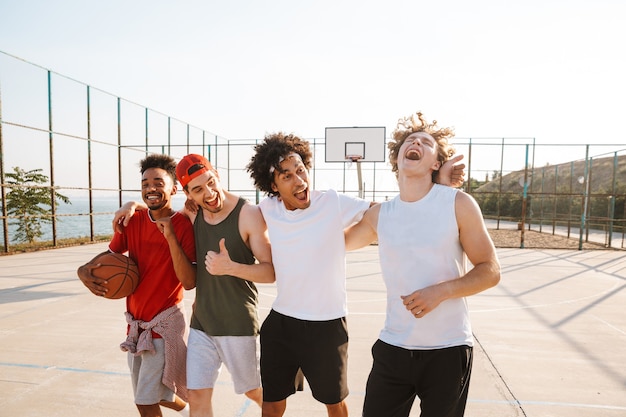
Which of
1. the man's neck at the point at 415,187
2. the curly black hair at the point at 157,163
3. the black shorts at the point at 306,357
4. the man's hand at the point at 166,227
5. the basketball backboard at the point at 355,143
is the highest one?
the basketball backboard at the point at 355,143

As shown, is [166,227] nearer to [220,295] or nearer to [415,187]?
[220,295]

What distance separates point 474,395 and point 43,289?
275 inches

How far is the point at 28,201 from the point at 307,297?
53.7 feet

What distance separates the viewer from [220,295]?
2.46 metres

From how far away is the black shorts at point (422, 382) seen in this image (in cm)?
187

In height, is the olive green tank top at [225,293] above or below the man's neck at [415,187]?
below

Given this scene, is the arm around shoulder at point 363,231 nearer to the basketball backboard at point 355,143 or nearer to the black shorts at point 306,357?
the black shorts at point 306,357

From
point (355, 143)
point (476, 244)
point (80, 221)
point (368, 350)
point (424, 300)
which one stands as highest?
point (355, 143)

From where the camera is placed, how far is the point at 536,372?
381 cm

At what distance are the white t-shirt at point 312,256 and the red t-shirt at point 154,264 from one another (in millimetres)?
606

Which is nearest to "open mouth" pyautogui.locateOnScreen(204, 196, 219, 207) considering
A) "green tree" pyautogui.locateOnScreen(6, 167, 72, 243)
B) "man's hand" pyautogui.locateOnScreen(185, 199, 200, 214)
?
"man's hand" pyautogui.locateOnScreen(185, 199, 200, 214)

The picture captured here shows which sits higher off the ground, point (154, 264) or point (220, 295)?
→ point (154, 264)

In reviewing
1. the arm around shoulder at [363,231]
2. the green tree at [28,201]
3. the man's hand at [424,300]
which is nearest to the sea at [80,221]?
the green tree at [28,201]

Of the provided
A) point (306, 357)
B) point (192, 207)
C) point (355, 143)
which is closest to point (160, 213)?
point (192, 207)
